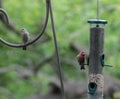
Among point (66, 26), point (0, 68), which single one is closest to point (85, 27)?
point (66, 26)

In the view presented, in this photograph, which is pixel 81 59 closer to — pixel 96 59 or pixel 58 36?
pixel 96 59

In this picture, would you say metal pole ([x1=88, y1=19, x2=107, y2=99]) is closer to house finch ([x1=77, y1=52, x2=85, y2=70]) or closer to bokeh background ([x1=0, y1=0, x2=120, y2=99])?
house finch ([x1=77, y1=52, x2=85, y2=70])

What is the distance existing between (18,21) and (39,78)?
168 cm

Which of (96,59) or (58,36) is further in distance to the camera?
(58,36)

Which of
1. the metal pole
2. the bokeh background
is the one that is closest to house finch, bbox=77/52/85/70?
the metal pole

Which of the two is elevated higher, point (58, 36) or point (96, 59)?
point (96, 59)

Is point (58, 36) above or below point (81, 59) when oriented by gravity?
below

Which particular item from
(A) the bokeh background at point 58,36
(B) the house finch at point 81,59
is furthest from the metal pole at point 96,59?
(A) the bokeh background at point 58,36

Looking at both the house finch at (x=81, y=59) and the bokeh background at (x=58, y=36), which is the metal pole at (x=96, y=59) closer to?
the house finch at (x=81, y=59)

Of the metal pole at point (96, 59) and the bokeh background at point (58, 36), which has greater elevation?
the metal pole at point (96, 59)

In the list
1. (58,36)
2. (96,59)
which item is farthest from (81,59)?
(58,36)

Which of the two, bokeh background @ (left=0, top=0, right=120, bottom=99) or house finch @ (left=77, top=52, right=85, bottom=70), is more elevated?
house finch @ (left=77, top=52, right=85, bottom=70)

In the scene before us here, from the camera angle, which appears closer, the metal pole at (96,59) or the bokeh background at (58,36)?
the metal pole at (96,59)

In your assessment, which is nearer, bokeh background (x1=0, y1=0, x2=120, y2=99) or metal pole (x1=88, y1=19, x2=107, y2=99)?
metal pole (x1=88, y1=19, x2=107, y2=99)
